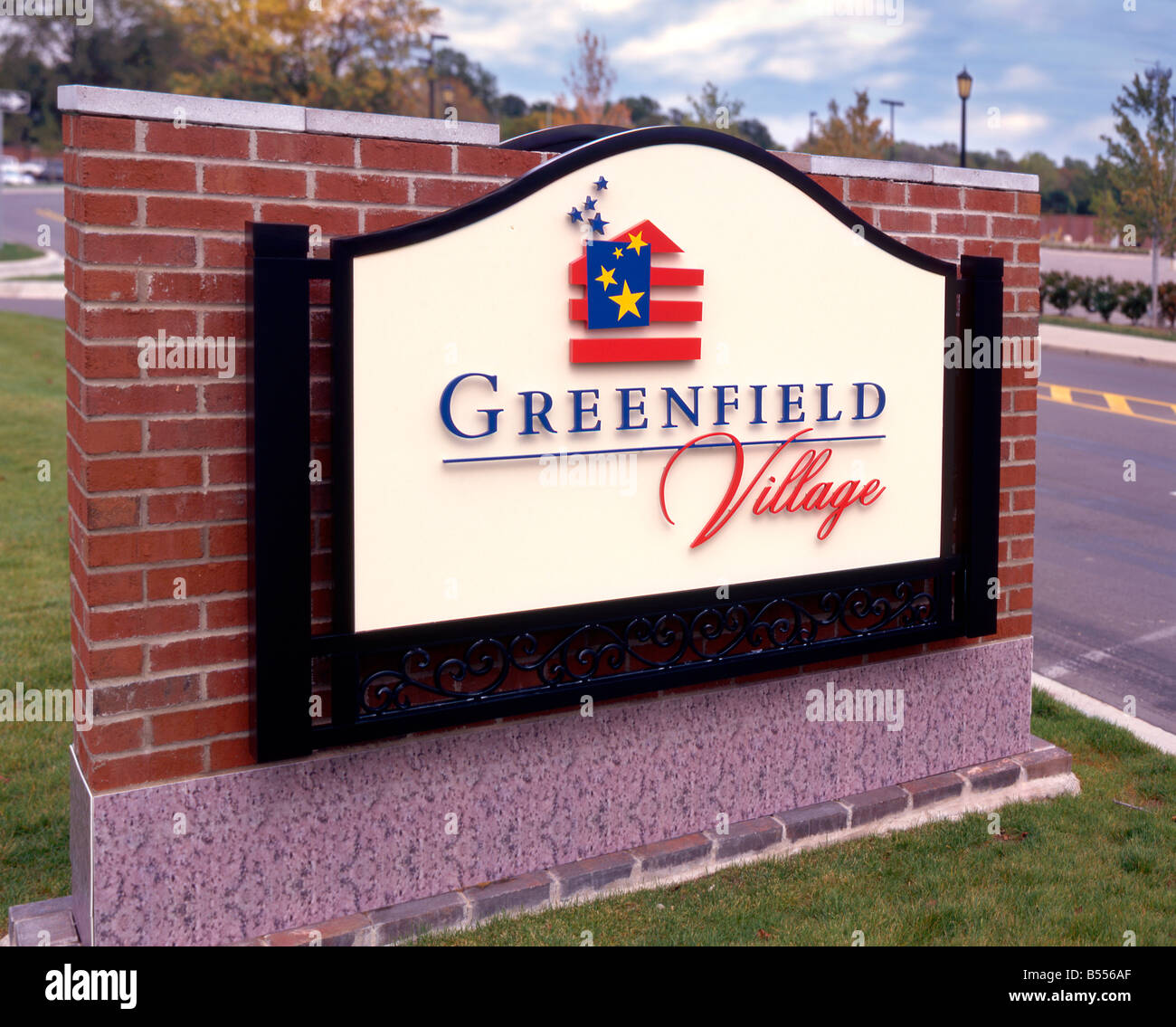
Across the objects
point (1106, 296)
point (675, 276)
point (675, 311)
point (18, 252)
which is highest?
point (18, 252)

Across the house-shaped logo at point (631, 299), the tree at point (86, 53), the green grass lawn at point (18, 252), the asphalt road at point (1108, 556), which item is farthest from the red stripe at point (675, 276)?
the tree at point (86, 53)

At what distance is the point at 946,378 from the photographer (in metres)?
5.25

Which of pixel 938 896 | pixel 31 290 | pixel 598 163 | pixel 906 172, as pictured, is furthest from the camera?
pixel 31 290

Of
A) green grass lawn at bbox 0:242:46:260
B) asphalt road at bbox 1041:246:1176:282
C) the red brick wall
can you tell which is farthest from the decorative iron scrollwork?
asphalt road at bbox 1041:246:1176:282

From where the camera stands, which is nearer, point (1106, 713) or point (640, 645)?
point (640, 645)

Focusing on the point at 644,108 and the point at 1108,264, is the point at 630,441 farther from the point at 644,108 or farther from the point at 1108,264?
the point at 644,108

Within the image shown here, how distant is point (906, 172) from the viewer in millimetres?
5145

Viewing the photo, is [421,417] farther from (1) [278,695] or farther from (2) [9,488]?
(2) [9,488]

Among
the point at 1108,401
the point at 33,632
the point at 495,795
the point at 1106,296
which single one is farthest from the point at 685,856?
the point at 1106,296

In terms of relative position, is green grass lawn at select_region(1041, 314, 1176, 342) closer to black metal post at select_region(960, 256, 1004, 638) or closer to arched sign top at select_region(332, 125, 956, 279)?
black metal post at select_region(960, 256, 1004, 638)

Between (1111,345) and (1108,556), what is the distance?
1550 centimetres

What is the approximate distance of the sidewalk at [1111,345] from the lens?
23.0 meters

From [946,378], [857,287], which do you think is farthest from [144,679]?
[946,378]

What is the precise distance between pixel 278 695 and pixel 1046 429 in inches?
544
